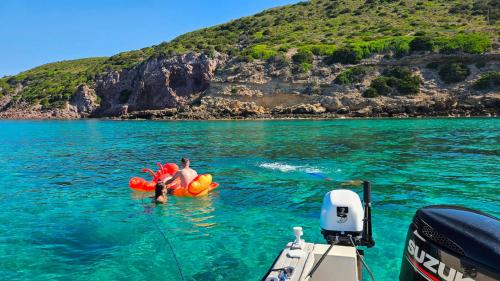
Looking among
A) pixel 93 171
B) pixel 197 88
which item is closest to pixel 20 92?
pixel 197 88

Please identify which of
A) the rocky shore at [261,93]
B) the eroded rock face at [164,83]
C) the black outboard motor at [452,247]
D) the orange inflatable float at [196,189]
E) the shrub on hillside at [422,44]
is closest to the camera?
the black outboard motor at [452,247]

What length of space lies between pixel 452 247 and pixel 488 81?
49.4m

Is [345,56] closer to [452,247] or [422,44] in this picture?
[422,44]

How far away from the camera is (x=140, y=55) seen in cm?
9206

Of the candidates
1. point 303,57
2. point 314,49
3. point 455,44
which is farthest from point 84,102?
point 455,44

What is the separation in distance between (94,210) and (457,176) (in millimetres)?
11982

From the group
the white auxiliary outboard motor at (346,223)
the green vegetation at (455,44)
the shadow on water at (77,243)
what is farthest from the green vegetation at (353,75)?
the white auxiliary outboard motor at (346,223)

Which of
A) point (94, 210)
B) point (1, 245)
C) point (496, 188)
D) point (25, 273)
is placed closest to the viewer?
point (25, 273)

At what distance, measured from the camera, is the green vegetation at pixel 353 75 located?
173 ft

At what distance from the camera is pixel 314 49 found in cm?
5938

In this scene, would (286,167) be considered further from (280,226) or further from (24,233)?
(24,233)

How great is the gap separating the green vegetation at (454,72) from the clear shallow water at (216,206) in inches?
1154

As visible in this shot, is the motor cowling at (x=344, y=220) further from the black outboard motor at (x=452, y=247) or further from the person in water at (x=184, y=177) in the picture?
the person in water at (x=184, y=177)

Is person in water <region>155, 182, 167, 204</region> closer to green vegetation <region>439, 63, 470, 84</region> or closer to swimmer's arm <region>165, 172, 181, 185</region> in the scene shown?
swimmer's arm <region>165, 172, 181, 185</region>
